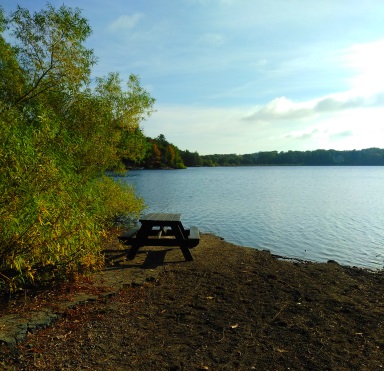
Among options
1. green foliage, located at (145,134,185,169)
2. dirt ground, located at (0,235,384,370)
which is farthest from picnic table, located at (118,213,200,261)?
green foliage, located at (145,134,185,169)

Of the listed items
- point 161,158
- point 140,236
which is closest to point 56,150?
point 140,236

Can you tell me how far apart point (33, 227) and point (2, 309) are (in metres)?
1.75

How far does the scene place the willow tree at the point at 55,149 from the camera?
6160 millimetres

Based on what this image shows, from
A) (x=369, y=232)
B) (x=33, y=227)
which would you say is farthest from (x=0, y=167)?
(x=369, y=232)

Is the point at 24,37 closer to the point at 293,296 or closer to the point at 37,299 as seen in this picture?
the point at 37,299

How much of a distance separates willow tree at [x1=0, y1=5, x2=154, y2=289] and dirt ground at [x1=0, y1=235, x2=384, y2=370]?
4.15 feet

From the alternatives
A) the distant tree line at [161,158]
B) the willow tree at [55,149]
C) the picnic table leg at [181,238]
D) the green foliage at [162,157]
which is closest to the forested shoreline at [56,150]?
the willow tree at [55,149]

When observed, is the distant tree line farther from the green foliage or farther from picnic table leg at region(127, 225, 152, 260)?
picnic table leg at region(127, 225, 152, 260)

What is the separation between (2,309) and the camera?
21.5 feet

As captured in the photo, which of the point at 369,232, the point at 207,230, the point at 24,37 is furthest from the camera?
the point at 369,232

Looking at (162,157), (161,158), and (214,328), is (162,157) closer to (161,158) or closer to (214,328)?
(161,158)

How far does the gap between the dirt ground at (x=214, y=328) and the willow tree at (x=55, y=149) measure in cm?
126

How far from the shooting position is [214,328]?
644 cm

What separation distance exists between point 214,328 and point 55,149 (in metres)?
4.78
